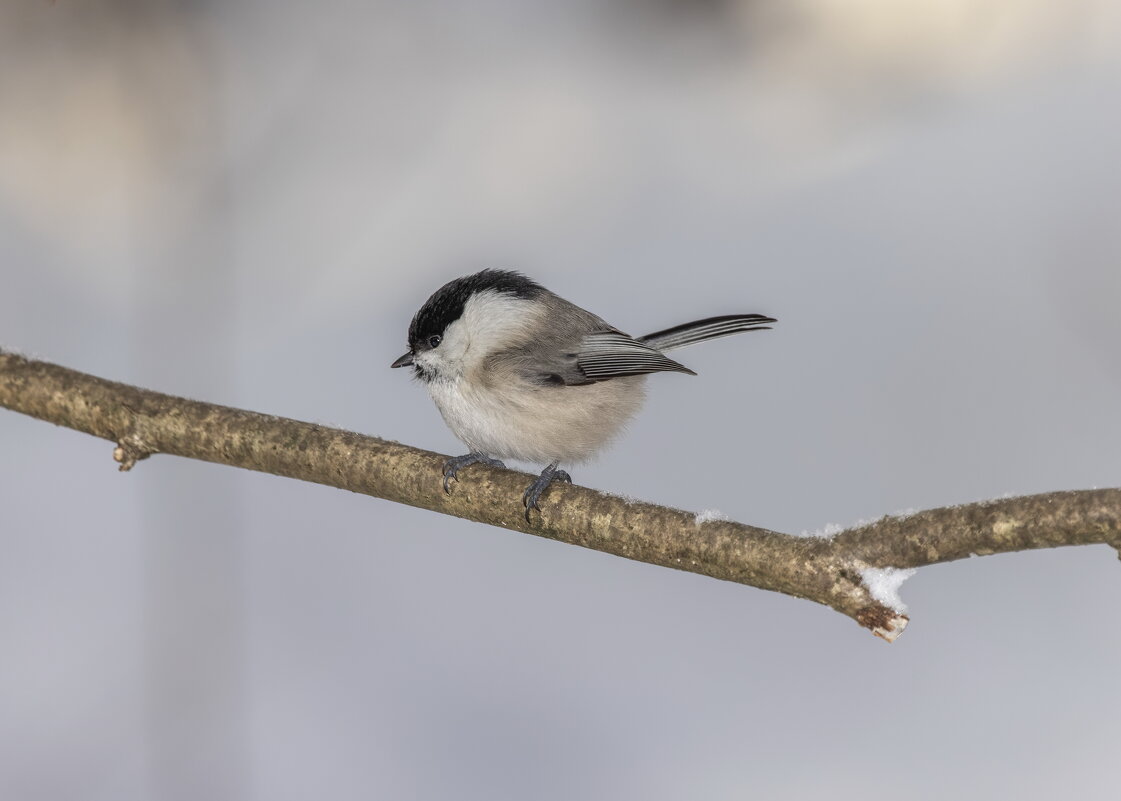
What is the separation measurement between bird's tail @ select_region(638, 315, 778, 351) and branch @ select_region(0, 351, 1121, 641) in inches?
21.5

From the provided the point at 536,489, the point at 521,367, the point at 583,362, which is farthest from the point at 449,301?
the point at 536,489

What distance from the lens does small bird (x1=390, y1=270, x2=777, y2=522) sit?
1930mm

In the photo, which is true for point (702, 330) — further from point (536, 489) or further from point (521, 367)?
point (536, 489)

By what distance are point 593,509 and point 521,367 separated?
487 mm

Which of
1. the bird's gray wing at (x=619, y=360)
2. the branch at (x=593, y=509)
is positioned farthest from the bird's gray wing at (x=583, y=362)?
the branch at (x=593, y=509)

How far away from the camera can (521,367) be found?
1.96 m

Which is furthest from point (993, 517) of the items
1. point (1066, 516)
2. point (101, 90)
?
point (101, 90)

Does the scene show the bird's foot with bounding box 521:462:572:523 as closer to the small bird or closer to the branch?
the branch

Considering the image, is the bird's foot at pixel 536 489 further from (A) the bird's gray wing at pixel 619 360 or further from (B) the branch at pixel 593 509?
(A) the bird's gray wing at pixel 619 360

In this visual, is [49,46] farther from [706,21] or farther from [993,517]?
[993,517]

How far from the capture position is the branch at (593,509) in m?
1.16

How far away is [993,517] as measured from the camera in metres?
1.16

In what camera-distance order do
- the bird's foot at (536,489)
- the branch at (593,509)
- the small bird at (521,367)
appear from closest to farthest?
the branch at (593,509) < the bird's foot at (536,489) < the small bird at (521,367)

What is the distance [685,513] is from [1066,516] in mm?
508
